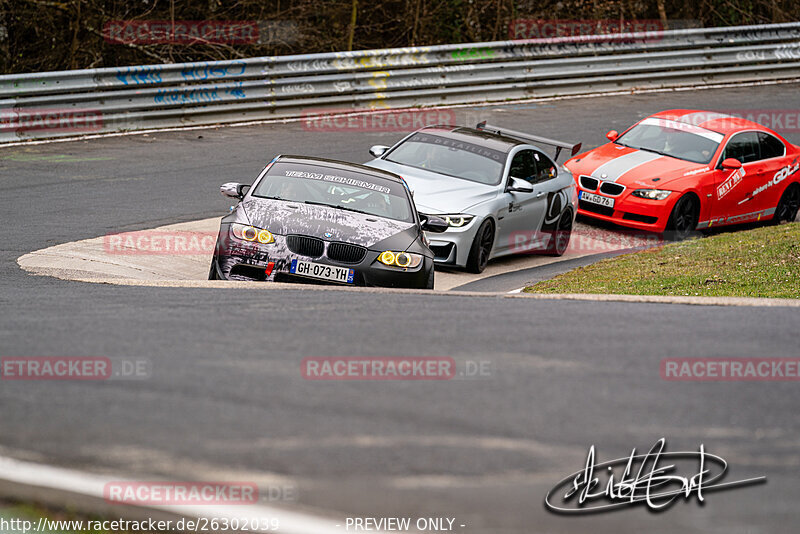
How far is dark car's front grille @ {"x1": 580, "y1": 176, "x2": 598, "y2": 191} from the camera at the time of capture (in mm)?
15094

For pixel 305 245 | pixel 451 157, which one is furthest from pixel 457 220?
pixel 305 245

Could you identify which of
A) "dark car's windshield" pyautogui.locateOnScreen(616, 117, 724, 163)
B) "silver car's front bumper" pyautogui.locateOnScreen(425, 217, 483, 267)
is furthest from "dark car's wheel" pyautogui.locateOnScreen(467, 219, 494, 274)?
"dark car's windshield" pyautogui.locateOnScreen(616, 117, 724, 163)

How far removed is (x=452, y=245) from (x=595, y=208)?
4152 mm

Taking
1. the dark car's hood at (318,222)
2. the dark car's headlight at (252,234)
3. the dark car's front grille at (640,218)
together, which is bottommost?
the dark car's front grille at (640,218)

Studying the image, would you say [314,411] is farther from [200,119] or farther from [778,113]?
[778,113]

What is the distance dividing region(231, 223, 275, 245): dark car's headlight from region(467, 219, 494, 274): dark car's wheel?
11.3 feet

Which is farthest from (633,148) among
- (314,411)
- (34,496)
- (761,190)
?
(34,496)

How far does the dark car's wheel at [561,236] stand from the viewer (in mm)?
13875

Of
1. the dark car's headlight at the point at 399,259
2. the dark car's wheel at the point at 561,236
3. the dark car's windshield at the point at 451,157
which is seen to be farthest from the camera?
the dark car's wheel at the point at 561,236

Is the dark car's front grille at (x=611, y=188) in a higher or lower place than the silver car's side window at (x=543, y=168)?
lower

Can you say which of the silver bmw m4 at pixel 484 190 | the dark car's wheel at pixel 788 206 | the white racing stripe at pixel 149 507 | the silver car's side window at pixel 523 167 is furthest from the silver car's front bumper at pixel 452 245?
the white racing stripe at pixel 149 507

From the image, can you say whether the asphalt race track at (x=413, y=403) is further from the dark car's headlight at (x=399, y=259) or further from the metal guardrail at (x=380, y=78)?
the metal guardrail at (x=380, y=78)

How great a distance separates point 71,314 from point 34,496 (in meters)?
2.91
